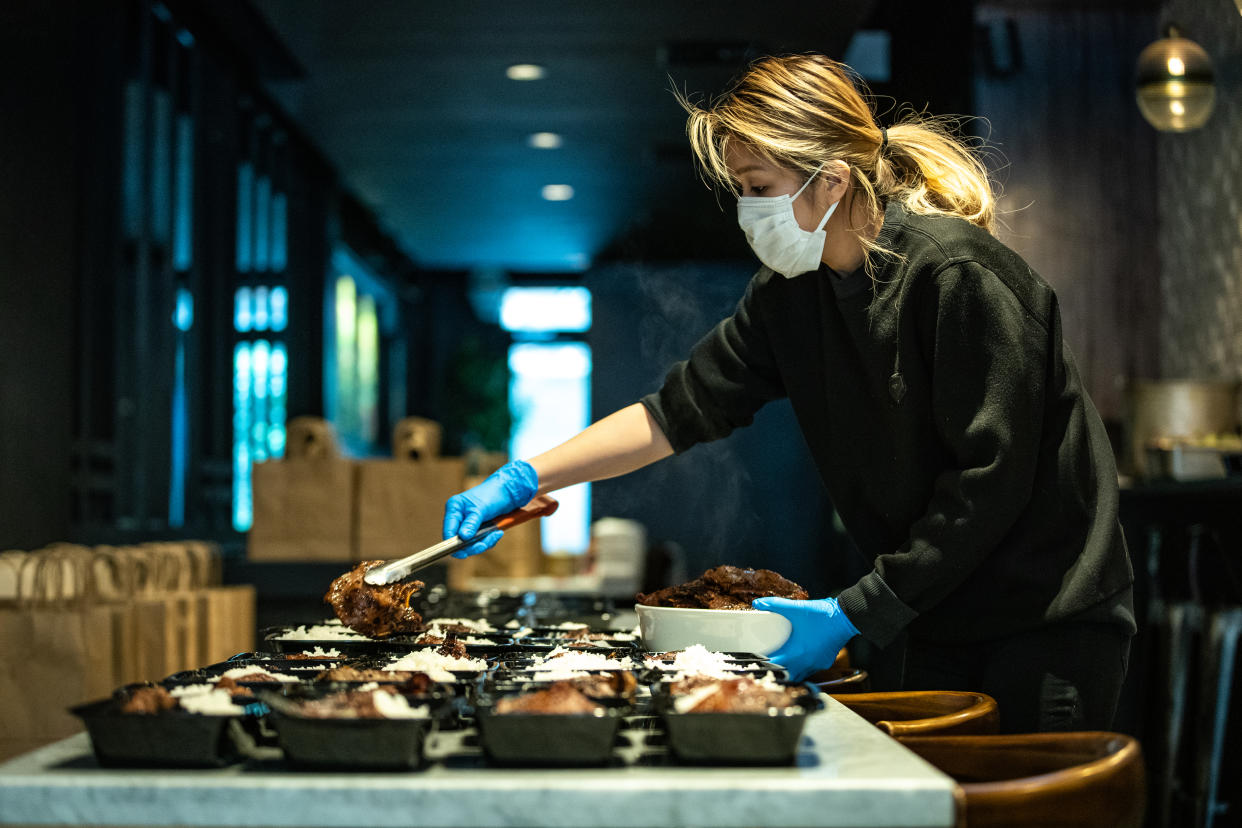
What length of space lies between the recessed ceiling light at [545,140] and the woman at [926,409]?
17.5 feet

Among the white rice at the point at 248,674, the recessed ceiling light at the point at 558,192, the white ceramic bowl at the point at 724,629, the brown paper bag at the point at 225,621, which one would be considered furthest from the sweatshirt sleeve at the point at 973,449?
the recessed ceiling light at the point at 558,192

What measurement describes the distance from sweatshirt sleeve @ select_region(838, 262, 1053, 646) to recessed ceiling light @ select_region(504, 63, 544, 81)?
15.0 ft

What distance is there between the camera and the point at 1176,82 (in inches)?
151

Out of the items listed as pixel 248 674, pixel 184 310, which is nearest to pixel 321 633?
pixel 248 674

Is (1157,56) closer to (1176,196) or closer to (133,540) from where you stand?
(1176,196)

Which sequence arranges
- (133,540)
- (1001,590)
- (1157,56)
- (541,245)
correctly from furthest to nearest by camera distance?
(541,245) → (133,540) → (1157,56) → (1001,590)

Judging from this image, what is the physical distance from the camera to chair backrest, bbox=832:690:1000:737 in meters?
1.43

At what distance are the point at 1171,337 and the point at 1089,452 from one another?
3878 mm

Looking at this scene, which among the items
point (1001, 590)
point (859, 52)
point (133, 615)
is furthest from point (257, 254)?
point (1001, 590)

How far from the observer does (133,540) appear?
438 cm

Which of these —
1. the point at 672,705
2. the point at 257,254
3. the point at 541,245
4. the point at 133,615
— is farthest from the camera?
the point at 541,245

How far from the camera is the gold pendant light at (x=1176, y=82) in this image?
151 inches

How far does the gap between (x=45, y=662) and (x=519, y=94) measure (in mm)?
4481

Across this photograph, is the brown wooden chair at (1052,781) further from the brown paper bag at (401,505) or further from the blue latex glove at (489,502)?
the brown paper bag at (401,505)
